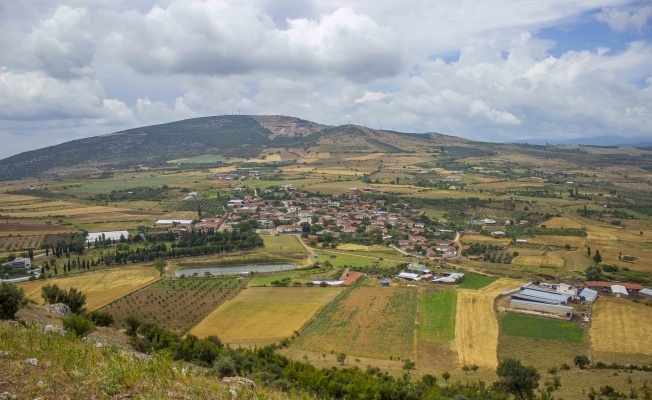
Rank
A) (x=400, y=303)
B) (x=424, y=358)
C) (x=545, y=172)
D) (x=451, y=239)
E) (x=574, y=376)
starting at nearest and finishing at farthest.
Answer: (x=574, y=376) → (x=424, y=358) → (x=400, y=303) → (x=451, y=239) → (x=545, y=172)

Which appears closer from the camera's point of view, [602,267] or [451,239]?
[602,267]

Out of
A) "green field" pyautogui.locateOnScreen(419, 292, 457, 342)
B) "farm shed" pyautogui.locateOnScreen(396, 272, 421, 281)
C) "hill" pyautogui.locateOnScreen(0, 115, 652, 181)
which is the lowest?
"green field" pyautogui.locateOnScreen(419, 292, 457, 342)

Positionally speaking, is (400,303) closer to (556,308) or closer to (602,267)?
(556,308)

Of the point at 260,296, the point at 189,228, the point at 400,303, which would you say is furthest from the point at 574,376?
the point at 189,228

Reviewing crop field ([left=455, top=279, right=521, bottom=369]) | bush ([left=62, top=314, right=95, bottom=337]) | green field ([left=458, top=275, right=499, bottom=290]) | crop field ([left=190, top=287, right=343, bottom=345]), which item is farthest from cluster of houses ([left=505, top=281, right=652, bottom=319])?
bush ([left=62, top=314, right=95, bottom=337])

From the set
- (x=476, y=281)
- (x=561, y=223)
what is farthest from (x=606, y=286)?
(x=561, y=223)

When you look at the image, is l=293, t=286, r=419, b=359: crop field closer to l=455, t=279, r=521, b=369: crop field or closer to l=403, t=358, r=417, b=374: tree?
l=403, t=358, r=417, b=374: tree

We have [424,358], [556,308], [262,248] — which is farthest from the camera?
[262,248]
